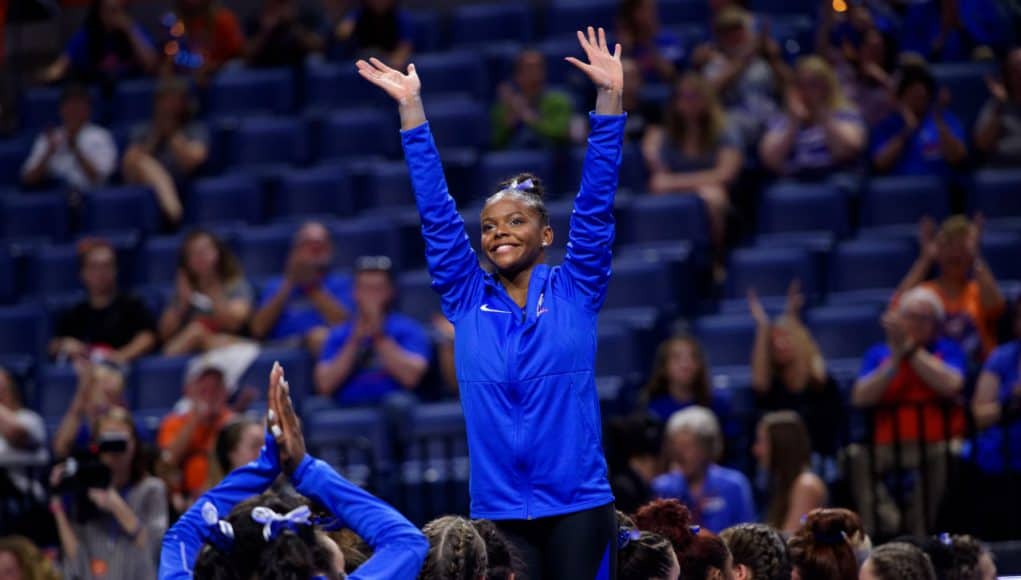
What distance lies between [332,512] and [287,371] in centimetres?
465

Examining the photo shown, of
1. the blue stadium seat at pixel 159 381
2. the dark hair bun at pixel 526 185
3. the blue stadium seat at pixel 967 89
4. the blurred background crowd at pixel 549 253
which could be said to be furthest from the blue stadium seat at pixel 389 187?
the dark hair bun at pixel 526 185

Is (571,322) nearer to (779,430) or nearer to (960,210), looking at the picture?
(779,430)

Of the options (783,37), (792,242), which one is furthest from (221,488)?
(783,37)

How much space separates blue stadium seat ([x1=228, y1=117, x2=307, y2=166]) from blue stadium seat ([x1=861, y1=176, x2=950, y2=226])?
3.53 metres

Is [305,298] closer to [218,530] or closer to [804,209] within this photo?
[804,209]

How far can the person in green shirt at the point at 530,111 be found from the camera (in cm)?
938

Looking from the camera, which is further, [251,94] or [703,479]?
[251,94]

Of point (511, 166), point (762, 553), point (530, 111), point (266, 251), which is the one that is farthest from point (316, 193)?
point (762, 553)

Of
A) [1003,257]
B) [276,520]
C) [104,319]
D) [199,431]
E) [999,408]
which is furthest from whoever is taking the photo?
[104,319]

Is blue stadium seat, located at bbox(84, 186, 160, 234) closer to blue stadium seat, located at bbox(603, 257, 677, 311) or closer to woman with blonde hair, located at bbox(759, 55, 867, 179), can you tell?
blue stadium seat, located at bbox(603, 257, 677, 311)

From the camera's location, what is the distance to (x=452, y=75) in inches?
396

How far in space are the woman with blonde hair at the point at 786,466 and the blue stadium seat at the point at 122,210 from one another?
15.2 feet

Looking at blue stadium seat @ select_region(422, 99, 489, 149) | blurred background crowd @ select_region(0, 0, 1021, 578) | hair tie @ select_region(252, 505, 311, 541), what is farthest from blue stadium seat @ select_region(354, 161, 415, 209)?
hair tie @ select_region(252, 505, 311, 541)

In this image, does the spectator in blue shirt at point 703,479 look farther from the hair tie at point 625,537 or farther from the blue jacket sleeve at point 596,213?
the blue jacket sleeve at point 596,213
